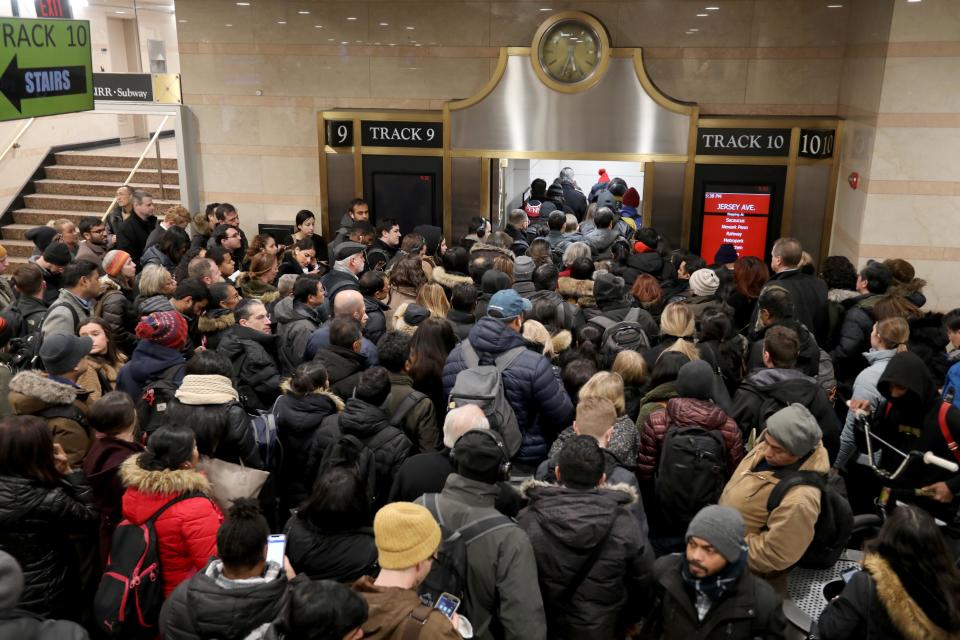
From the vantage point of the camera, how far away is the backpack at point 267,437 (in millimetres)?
4363

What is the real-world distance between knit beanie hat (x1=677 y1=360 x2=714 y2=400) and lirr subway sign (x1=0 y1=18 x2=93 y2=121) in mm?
4507

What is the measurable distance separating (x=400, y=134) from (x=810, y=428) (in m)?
7.97

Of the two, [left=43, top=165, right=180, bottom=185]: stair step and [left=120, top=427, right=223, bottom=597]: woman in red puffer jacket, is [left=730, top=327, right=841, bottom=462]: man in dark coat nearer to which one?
[left=120, top=427, right=223, bottom=597]: woman in red puffer jacket

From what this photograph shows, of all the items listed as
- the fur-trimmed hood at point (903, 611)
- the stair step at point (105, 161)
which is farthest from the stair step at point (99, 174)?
the fur-trimmed hood at point (903, 611)

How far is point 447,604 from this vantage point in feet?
9.56

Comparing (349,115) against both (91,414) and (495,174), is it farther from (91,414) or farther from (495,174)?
(91,414)

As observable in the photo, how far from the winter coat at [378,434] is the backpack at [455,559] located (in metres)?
0.96

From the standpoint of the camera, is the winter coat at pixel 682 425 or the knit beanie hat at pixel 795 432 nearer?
the knit beanie hat at pixel 795 432

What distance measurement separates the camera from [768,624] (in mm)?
2951

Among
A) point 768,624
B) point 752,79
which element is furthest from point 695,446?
point 752,79

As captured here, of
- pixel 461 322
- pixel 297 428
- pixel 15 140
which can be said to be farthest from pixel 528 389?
pixel 15 140

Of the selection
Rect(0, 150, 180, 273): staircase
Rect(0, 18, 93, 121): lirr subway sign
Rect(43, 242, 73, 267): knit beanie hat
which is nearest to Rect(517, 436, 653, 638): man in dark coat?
Rect(0, 18, 93, 121): lirr subway sign

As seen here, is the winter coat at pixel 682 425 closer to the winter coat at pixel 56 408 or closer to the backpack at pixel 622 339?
the backpack at pixel 622 339

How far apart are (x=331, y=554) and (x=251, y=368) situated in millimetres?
2223
